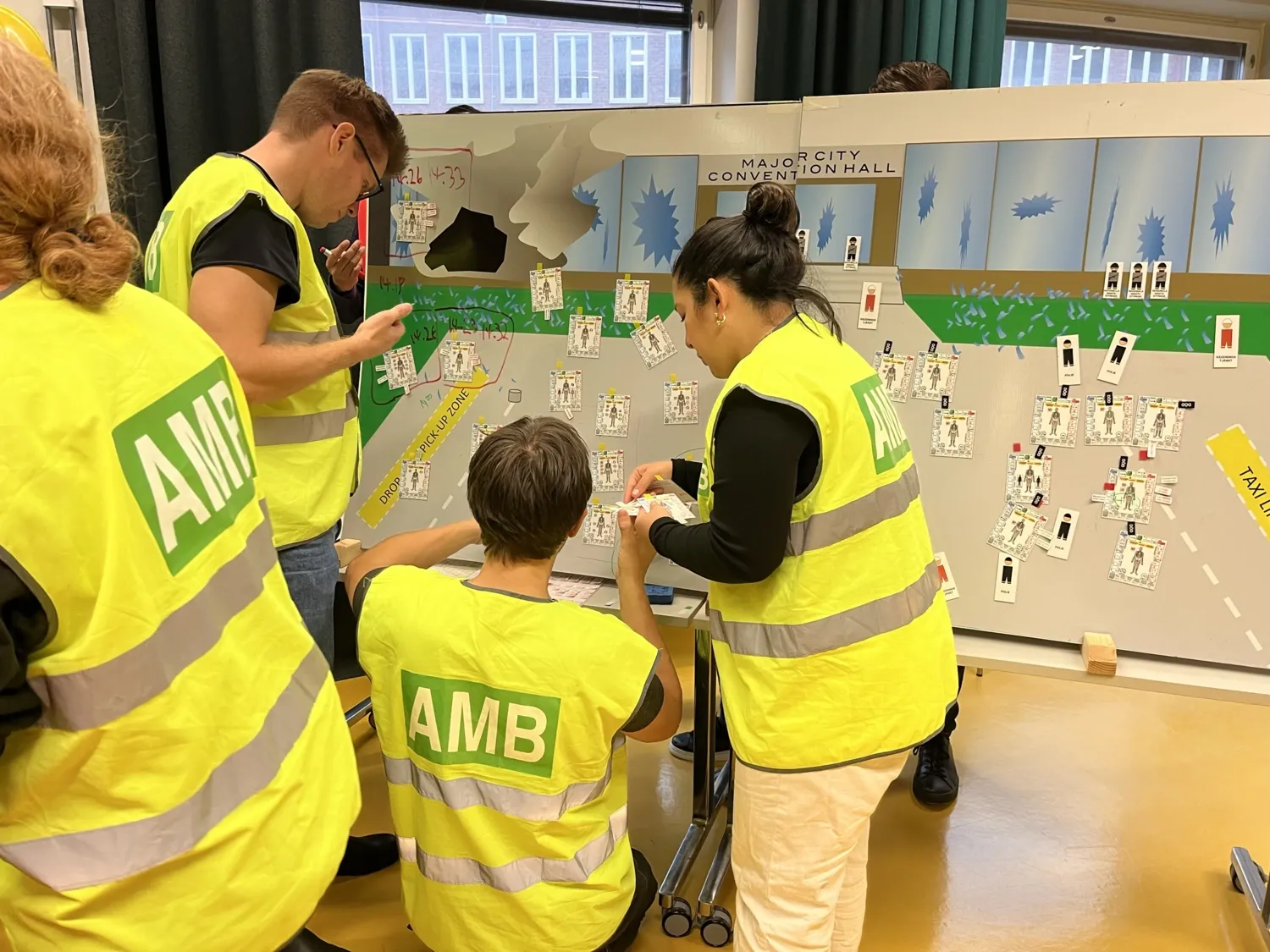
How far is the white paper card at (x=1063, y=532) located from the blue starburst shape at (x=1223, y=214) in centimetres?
56

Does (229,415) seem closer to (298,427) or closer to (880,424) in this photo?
(298,427)

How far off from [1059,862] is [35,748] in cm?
220

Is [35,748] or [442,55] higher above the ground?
[442,55]

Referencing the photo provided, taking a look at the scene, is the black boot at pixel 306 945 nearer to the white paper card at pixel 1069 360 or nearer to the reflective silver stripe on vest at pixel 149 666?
the reflective silver stripe on vest at pixel 149 666

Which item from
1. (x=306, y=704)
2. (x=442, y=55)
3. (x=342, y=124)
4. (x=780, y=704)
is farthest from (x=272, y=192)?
(x=442, y=55)

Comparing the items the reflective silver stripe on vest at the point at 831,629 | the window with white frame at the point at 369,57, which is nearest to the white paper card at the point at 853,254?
the reflective silver stripe on vest at the point at 831,629

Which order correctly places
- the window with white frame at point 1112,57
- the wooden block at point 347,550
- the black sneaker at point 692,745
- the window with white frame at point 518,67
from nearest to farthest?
the wooden block at point 347,550 < the black sneaker at point 692,745 < the window with white frame at point 518,67 < the window with white frame at point 1112,57

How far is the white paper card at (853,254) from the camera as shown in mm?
1872

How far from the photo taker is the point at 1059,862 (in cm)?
214

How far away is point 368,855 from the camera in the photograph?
204cm

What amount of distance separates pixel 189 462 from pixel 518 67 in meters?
2.98

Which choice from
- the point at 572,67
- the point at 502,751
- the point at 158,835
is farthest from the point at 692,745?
the point at 572,67

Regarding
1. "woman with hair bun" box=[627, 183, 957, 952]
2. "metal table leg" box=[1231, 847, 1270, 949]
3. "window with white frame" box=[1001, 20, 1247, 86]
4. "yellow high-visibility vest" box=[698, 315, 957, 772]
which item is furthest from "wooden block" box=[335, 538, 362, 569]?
"window with white frame" box=[1001, 20, 1247, 86]

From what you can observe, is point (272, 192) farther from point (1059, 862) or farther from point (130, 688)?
point (1059, 862)
